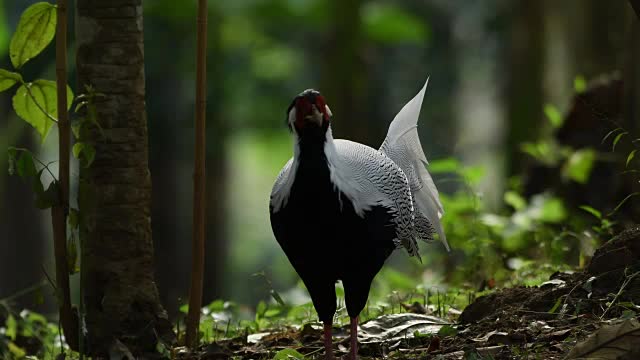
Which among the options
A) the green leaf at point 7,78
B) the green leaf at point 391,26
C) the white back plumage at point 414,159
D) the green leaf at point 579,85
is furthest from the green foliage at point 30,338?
the green leaf at point 391,26

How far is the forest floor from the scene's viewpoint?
417 cm

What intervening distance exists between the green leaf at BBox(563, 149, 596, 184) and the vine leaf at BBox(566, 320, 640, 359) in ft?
16.4

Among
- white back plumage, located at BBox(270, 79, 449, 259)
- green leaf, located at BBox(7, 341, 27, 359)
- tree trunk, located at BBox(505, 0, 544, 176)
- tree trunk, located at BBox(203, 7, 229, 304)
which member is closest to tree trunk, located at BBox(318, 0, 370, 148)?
tree trunk, located at BBox(505, 0, 544, 176)

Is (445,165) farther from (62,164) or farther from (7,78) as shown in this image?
(7,78)

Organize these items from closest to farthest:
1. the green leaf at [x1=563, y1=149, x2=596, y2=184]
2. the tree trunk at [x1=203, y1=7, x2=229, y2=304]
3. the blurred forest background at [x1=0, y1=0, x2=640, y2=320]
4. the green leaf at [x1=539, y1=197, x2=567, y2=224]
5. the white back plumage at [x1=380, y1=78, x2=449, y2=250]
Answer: the white back plumage at [x1=380, y1=78, x2=449, y2=250]
the blurred forest background at [x1=0, y1=0, x2=640, y2=320]
the green leaf at [x1=539, y1=197, x2=567, y2=224]
the green leaf at [x1=563, y1=149, x2=596, y2=184]
the tree trunk at [x1=203, y1=7, x2=229, y2=304]

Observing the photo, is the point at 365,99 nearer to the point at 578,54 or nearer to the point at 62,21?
the point at 578,54

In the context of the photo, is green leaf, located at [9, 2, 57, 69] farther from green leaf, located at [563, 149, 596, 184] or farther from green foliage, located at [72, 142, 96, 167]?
green leaf, located at [563, 149, 596, 184]

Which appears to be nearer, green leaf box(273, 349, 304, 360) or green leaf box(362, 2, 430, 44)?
green leaf box(273, 349, 304, 360)

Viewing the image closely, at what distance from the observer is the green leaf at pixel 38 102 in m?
4.49

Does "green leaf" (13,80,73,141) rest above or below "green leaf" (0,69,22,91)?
below

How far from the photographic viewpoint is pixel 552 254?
6.36 m

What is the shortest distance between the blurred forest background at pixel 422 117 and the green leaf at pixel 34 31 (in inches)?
46.8

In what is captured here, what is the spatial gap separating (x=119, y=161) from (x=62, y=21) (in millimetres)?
721

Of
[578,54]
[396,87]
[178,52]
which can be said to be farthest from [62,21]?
[396,87]
